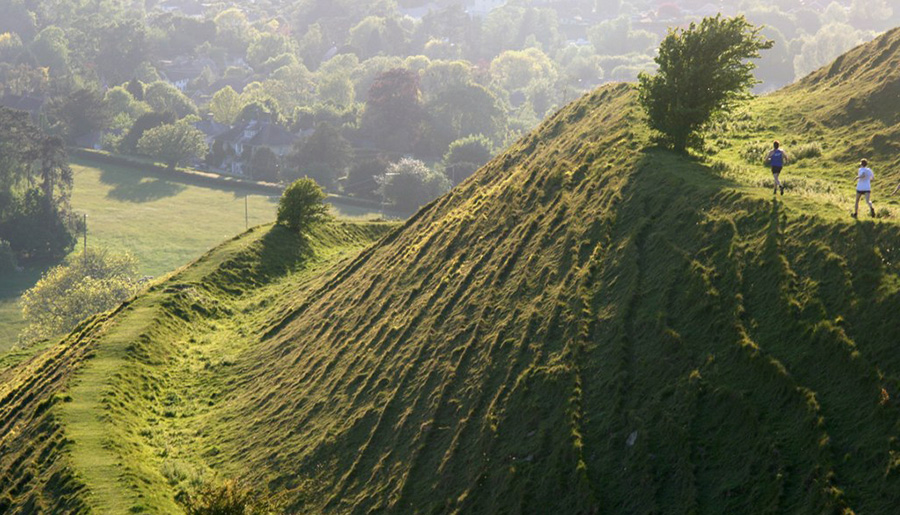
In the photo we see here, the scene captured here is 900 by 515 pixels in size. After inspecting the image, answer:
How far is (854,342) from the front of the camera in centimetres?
2353

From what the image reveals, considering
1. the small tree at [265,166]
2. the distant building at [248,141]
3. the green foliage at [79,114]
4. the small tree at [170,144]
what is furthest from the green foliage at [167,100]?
the small tree at [170,144]

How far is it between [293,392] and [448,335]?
28.2 feet

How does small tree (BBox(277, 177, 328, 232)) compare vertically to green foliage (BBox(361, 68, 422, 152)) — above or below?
below

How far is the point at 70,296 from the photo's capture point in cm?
8156

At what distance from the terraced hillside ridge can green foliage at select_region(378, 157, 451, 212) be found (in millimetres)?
70862

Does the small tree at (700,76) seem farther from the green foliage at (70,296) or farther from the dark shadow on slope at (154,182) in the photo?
the dark shadow on slope at (154,182)

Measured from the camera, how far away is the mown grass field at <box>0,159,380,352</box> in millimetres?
99062

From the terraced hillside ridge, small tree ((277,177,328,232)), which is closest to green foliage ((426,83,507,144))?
small tree ((277,177,328,232))

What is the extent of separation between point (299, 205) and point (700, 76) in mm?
37490

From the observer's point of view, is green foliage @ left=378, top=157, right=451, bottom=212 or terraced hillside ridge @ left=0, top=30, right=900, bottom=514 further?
green foliage @ left=378, top=157, right=451, bottom=212

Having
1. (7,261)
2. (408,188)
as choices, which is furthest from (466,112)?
(7,261)

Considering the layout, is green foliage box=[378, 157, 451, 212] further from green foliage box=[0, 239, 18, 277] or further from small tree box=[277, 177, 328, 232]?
small tree box=[277, 177, 328, 232]

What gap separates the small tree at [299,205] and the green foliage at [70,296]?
19.0m

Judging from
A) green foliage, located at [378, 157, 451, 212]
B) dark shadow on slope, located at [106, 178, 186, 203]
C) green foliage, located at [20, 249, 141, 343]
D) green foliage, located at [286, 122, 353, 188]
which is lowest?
A: green foliage, located at [20, 249, 141, 343]
